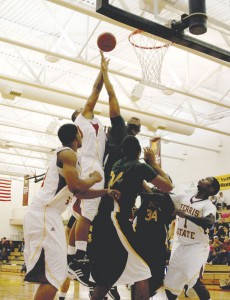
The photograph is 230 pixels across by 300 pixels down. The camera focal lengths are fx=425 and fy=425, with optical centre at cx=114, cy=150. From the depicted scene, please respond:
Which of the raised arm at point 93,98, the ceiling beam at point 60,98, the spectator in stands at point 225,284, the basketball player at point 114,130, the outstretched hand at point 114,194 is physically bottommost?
the spectator in stands at point 225,284

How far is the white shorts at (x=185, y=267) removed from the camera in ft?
14.3

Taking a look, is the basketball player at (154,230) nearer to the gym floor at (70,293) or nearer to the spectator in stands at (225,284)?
the gym floor at (70,293)

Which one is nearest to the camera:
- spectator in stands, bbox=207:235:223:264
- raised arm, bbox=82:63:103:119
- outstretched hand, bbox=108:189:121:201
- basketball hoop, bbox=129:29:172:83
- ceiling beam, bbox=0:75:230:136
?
outstretched hand, bbox=108:189:121:201

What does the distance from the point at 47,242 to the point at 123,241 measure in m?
0.75

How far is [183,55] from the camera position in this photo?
11633 mm

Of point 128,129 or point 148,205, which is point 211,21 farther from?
point 148,205

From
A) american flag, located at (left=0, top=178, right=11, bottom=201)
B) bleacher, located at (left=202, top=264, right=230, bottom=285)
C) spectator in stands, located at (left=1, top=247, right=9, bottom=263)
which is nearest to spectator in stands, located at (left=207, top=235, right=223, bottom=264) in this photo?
bleacher, located at (left=202, top=264, right=230, bottom=285)

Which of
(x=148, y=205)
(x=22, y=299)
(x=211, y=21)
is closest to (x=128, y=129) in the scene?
(x=148, y=205)

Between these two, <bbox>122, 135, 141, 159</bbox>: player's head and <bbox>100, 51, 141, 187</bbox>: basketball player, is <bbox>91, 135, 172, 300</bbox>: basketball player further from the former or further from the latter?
<bbox>100, 51, 141, 187</bbox>: basketball player

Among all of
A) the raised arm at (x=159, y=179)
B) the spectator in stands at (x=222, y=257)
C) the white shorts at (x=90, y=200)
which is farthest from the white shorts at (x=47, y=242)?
the spectator in stands at (x=222, y=257)

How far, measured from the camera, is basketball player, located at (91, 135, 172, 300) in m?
3.64

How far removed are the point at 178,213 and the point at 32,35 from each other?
8218 millimetres

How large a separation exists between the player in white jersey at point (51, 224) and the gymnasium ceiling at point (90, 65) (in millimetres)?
4565

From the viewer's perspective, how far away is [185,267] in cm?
443
